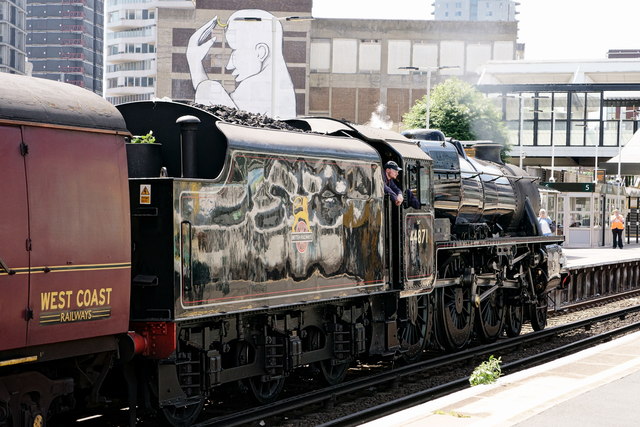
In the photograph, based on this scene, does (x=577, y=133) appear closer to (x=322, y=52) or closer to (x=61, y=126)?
(x=322, y=52)

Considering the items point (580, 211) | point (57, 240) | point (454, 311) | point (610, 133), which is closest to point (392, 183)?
point (454, 311)

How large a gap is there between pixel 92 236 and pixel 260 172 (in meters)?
2.65

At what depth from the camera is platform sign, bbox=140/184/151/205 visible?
8984 millimetres

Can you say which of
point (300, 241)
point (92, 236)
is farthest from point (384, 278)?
point (92, 236)

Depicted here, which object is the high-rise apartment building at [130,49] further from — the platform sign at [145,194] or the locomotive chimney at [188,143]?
the platform sign at [145,194]

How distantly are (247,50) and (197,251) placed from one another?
265 ft

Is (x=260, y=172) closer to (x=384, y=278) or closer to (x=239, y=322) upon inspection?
(x=239, y=322)

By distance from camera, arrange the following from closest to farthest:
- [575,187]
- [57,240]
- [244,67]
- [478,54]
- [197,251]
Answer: [57,240] → [197,251] → [575,187] → [244,67] → [478,54]

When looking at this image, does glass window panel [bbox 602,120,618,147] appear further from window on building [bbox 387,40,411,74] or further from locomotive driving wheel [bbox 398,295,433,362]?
locomotive driving wheel [bbox 398,295,433,362]

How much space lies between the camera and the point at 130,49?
125m

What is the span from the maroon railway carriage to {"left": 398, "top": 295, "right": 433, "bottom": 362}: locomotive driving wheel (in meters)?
6.26

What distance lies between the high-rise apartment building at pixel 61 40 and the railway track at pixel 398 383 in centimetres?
14210

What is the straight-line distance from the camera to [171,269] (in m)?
8.92

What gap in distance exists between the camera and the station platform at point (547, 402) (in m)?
8.45
